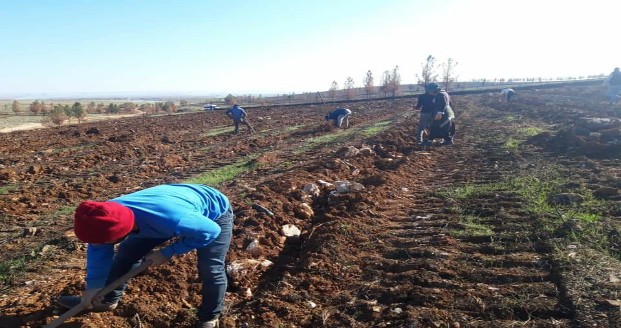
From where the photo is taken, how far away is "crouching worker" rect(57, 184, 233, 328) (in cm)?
243

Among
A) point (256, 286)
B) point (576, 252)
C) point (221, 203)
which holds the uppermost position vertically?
point (221, 203)

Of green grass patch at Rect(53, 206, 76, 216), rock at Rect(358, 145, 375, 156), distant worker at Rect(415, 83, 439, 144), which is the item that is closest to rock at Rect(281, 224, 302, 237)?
green grass patch at Rect(53, 206, 76, 216)

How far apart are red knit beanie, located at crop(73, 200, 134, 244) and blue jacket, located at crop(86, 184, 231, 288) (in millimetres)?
244

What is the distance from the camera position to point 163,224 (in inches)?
107

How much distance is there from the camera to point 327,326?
3109 millimetres

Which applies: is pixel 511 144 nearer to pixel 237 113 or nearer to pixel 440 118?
pixel 440 118

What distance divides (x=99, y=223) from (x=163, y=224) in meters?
0.42

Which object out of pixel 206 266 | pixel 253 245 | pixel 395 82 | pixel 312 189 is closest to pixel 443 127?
pixel 312 189

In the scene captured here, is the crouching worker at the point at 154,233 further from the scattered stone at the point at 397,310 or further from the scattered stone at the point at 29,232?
the scattered stone at the point at 29,232

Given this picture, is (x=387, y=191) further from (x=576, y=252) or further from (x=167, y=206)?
(x=167, y=206)

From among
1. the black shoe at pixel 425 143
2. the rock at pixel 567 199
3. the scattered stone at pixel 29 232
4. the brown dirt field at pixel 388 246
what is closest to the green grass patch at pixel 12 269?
the brown dirt field at pixel 388 246

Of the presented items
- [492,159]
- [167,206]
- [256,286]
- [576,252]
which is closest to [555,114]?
[492,159]

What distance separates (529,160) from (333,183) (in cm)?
389

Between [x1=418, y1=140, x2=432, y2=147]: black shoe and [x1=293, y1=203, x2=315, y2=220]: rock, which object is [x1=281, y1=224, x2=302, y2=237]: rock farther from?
[x1=418, y1=140, x2=432, y2=147]: black shoe
